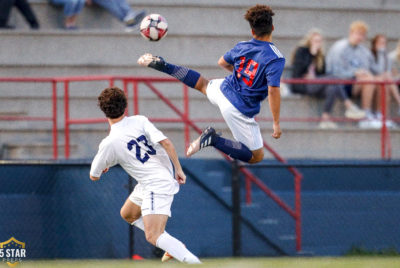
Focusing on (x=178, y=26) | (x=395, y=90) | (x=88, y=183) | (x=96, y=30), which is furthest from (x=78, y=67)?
(x=395, y=90)

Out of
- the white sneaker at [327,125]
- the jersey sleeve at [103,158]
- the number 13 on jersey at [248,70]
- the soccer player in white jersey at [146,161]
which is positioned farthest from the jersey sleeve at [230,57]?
the white sneaker at [327,125]

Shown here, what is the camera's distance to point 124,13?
518 inches

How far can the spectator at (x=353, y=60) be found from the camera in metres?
13.0

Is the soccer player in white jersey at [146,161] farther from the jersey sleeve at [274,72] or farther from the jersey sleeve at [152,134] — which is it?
the jersey sleeve at [274,72]

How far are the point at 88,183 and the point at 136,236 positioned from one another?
886 millimetres

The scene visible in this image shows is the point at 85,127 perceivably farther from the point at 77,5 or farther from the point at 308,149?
the point at 308,149

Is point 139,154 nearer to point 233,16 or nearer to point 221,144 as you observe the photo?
point 221,144

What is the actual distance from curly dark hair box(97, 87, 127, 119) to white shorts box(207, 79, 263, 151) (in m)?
1.00

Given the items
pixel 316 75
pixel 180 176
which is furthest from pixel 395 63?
pixel 180 176

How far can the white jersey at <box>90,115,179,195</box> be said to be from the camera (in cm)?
830

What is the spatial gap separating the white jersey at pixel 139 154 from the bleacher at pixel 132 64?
3.55 meters

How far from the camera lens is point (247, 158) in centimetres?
888

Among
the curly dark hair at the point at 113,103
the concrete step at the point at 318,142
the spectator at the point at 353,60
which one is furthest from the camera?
the spectator at the point at 353,60

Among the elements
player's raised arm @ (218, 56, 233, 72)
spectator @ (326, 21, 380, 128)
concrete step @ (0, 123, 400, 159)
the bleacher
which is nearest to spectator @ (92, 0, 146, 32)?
the bleacher
